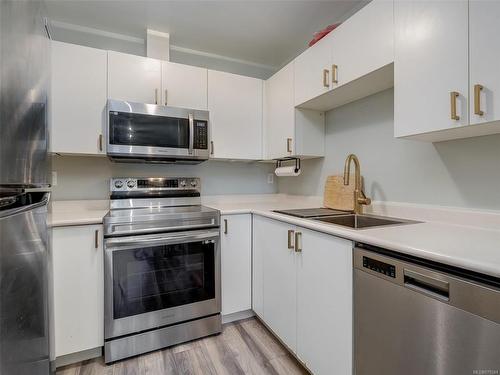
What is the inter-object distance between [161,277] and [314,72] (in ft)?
5.81

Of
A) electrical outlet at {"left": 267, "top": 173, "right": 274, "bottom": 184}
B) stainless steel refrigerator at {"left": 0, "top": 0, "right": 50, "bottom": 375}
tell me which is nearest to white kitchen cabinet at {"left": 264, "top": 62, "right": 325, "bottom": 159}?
electrical outlet at {"left": 267, "top": 173, "right": 274, "bottom": 184}

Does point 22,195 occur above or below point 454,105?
below

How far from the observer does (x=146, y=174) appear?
7.43 feet

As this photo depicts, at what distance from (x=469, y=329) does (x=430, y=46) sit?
109 cm

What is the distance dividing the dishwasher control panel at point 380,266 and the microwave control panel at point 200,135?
1.45 meters

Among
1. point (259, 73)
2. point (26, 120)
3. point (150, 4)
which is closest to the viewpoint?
point (26, 120)

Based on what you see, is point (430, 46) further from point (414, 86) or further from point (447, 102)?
point (447, 102)

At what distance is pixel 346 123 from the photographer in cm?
202

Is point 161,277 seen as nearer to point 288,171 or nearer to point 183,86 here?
point 288,171

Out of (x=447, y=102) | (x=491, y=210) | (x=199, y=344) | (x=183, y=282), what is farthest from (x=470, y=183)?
(x=199, y=344)

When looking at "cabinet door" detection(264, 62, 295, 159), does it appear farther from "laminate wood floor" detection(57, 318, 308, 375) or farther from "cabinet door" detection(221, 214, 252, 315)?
"laminate wood floor" detection(57, 318, 308, 375)

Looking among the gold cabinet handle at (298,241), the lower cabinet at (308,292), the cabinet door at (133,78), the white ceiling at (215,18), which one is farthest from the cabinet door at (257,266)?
the white ceiling at (215,18)

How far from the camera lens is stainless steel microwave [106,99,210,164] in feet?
5.82

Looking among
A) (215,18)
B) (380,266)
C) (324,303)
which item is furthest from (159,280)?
(215,18)
